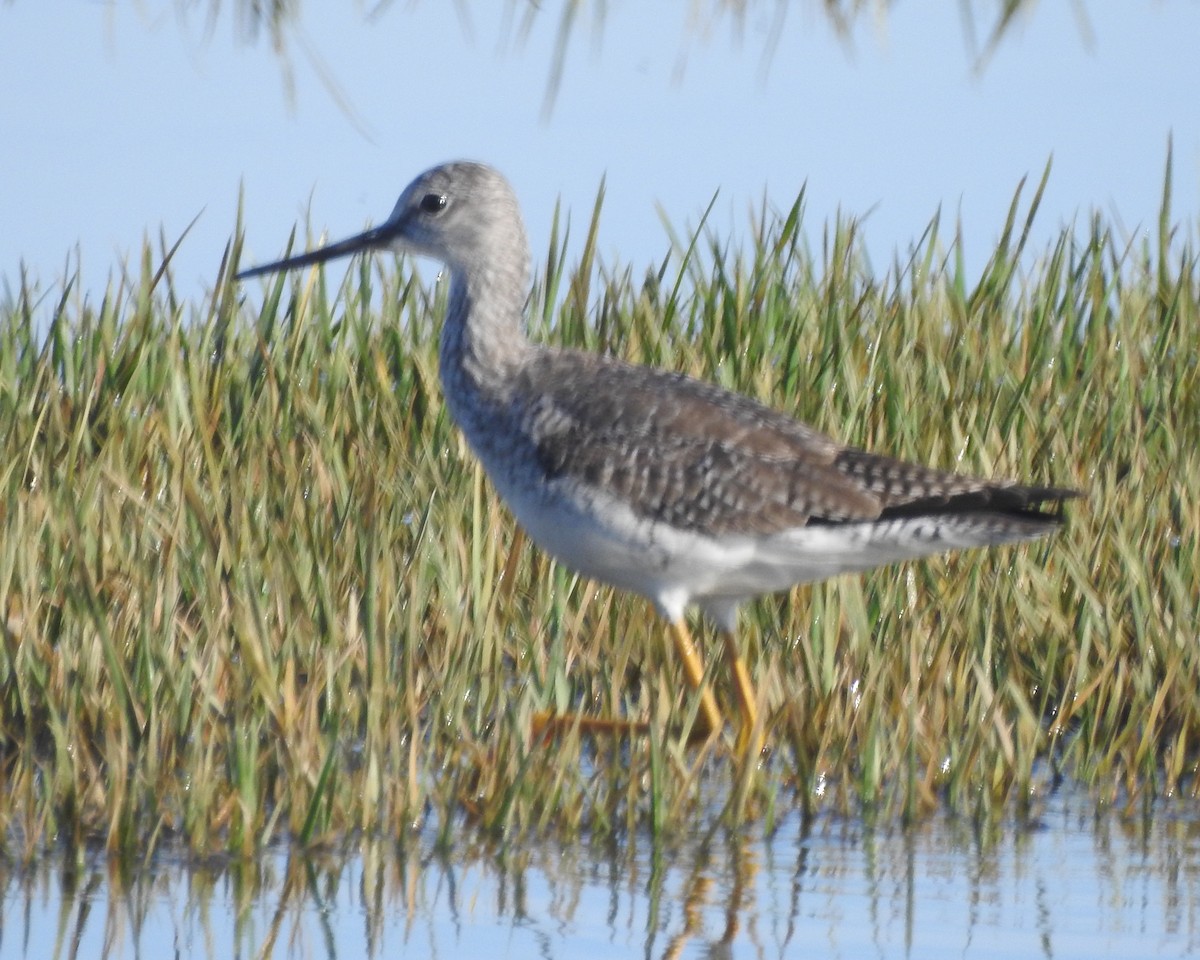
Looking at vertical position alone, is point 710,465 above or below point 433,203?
below

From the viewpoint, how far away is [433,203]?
22.0 ft

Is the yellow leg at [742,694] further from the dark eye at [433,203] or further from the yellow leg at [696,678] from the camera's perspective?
the dark eye at [433,203]

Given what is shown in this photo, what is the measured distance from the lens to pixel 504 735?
5285 millimetres

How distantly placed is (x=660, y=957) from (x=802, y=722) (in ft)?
4.94

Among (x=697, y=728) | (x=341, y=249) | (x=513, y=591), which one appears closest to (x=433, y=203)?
(x=341, y=249)

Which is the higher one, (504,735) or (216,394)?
(216,394)

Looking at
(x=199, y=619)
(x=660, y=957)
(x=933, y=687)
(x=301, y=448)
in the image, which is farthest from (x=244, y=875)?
(x=301, y=448)

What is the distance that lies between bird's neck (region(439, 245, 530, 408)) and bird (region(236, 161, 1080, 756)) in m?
→ 0.01

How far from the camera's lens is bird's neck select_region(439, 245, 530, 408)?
242 inches

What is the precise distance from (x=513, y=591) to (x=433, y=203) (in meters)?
1.38

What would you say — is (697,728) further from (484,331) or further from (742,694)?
(484,331)

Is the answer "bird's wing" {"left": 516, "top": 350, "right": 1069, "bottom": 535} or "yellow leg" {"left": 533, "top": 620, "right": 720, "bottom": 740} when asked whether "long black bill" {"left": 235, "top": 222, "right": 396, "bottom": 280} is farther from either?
"yellow leg" {"left": 533, "top": 620, "right": 720, "bottom": 740}

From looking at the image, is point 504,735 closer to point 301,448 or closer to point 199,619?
point 199,619

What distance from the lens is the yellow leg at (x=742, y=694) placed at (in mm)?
5922
